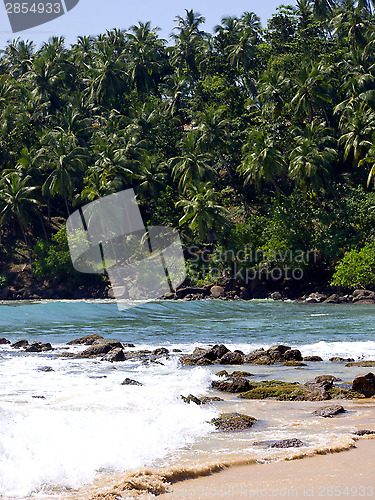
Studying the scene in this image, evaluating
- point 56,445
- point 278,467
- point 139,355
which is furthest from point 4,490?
point 139,355

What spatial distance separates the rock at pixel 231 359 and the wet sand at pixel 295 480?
8697 millimetres

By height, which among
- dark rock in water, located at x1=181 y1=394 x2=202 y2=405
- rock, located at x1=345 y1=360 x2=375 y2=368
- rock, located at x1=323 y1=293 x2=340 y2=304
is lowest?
rock, located at x1=323 y1=293 x2=340 y2=304

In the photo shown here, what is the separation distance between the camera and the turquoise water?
67.8ft

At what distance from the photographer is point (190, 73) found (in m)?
60.8

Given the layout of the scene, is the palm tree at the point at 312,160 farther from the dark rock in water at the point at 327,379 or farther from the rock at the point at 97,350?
the dark rock in water at the point at 327,379


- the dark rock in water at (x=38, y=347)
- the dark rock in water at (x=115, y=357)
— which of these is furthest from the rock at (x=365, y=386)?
the dark rock in water at (x=38, y=347)

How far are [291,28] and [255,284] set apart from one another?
28.8 meters

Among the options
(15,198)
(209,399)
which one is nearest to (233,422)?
(209,399)

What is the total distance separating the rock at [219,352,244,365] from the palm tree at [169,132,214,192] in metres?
32.8

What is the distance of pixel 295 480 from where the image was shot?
5012mm

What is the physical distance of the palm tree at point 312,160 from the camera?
139ft

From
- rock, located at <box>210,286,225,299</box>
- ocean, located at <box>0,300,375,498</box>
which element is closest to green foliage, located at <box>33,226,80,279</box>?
rock, located at <box>210,286,225,299</box>

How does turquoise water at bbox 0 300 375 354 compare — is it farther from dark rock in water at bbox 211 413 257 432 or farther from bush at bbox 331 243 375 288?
dark rock in water at bbox 211 413 257 432

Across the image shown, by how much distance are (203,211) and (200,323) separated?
1794 centimetres
